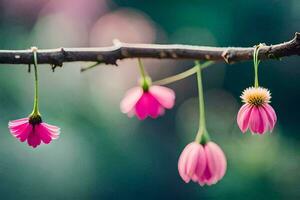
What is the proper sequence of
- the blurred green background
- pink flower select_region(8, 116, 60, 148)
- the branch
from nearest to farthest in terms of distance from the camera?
the branch, pink flower select_region(8, 116, 60, 148), the blurred green background

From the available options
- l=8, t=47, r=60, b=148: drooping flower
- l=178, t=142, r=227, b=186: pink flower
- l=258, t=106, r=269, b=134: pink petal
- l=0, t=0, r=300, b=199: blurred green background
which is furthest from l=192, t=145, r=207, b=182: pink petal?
l=0, t=0, r=300, b=199: blurred green background

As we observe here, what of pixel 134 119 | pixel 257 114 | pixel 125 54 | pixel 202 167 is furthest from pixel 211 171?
pixel 134 119

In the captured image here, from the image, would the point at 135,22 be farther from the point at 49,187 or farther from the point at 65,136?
the point at 49,187

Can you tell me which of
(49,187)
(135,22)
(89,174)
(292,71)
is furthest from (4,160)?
(292,71)

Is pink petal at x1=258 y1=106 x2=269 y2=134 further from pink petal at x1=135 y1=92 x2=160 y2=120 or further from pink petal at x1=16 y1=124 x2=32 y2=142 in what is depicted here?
pink petal at x1=16 y1=124 x2=32 y2=142

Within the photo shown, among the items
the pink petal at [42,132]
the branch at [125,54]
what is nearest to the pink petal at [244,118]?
the branch at [125,54]

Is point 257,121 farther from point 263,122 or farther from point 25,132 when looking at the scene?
point 25,132

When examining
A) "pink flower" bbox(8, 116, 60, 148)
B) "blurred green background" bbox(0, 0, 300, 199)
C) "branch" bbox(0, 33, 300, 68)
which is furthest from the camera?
"blurred green background" bbox(0, 0, 300, 199)
